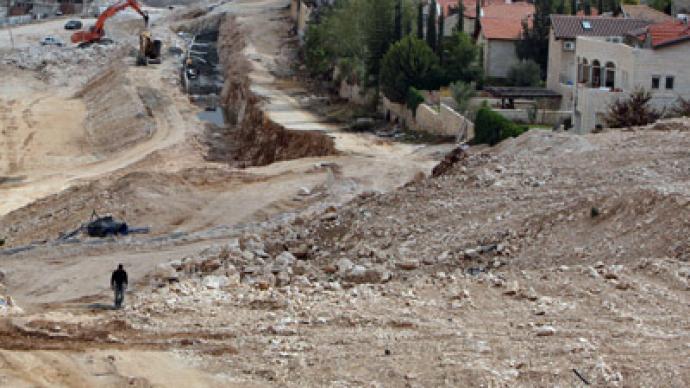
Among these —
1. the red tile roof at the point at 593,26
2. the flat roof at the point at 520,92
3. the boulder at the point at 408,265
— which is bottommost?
the boulder at the point at 408,265

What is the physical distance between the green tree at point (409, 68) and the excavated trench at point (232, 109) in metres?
5.00

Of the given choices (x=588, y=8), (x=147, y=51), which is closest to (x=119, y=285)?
(x=588, y=8)

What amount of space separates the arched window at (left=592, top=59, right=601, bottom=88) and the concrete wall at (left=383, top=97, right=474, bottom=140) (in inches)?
197

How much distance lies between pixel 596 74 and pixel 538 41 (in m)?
12.5

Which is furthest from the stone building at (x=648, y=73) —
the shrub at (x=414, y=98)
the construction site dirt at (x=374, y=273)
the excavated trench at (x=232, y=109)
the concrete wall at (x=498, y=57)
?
the concrete wall at (x=498, y=57)

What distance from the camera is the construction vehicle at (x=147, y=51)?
81750mm

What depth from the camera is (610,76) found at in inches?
1828

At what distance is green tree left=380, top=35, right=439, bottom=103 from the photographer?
183 feet

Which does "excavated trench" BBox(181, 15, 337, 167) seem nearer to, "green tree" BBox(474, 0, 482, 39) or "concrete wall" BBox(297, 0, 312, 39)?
"concrete wall" BBox(297, 0, 312, 39)

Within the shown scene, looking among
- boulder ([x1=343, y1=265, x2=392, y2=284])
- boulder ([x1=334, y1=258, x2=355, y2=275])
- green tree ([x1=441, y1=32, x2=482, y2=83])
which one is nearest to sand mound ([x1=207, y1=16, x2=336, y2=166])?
green tree ([x1=441, y1=32, x2=482, y2=83])

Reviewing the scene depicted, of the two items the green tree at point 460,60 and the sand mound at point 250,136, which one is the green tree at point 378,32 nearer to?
the green tree at point 460,60

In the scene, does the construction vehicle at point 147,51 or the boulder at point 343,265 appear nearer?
the boulder at point 343,265

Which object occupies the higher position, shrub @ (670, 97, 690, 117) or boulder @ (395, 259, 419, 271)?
shrub @ (670, 97, 690, 117)

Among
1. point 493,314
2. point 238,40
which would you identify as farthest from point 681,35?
point 238,40
